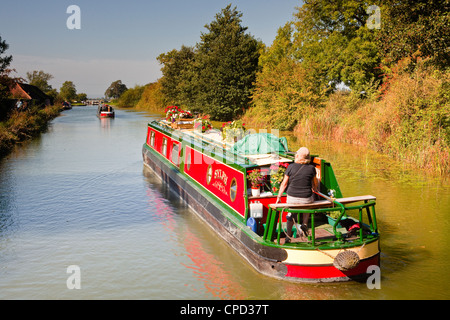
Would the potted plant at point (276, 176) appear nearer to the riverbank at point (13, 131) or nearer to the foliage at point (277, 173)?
the foliage at point (277, 173)

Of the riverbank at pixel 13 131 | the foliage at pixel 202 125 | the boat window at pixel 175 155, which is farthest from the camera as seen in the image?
the riverbank at pixel 13 131

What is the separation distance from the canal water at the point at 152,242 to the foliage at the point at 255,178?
152 centimetres

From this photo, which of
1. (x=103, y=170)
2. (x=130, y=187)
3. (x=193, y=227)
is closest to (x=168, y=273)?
(x=193, y=227)

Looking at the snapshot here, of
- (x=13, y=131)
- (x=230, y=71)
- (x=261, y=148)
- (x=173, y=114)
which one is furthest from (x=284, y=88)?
(x=261, y=148)

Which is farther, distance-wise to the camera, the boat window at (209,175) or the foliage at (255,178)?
the boat window at (209,175)

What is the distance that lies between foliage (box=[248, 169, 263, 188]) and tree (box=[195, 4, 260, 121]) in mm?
28754

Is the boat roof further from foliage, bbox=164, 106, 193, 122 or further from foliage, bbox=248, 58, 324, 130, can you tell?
foliage, bbox=248, 58, 324, 130

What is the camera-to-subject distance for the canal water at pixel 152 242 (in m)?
7.08

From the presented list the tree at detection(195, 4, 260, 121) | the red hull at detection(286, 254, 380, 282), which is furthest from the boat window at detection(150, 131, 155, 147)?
the tree at detection(195, 4, 260, 121)

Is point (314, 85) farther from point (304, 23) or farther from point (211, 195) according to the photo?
point (211, 195)

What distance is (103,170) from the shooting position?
1727cm

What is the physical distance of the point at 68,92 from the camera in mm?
118750

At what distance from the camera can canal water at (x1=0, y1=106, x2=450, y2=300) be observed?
7082 millimetres

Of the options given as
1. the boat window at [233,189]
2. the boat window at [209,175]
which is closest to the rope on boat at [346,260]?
the boat window at [233,189]
